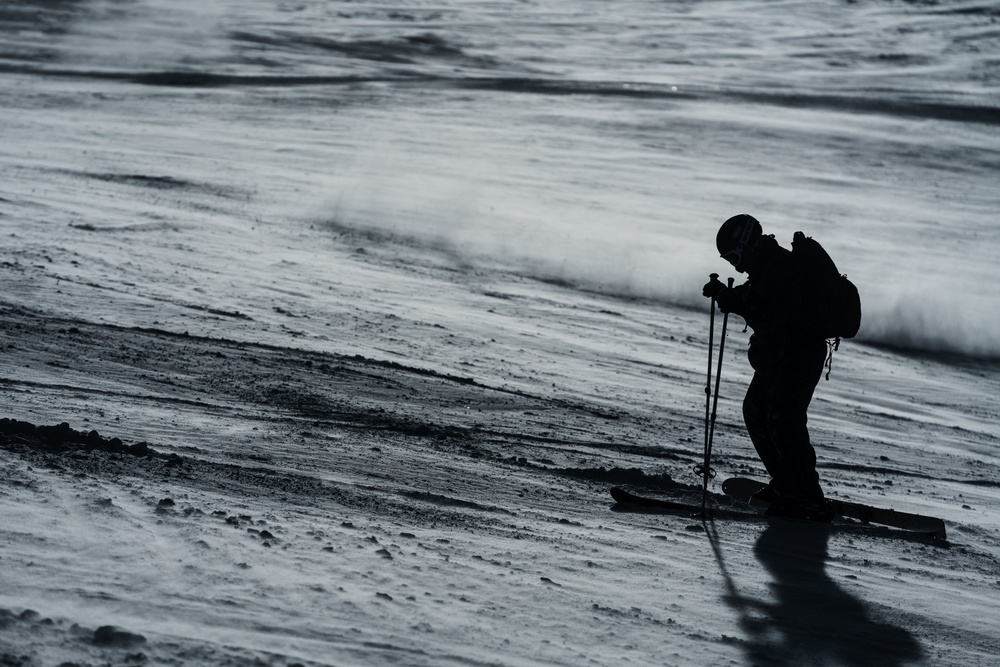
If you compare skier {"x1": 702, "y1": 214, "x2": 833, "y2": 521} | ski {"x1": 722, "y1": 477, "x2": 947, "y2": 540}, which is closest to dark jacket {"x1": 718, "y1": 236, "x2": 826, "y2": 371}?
skier {"x1": 702, "y1": 214, "x2": 833, "y2": 521}

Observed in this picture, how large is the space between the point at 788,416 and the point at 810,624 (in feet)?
4.34

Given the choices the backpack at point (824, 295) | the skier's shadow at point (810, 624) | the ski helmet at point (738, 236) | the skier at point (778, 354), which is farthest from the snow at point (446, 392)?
the ski helmet at point (738, 236)

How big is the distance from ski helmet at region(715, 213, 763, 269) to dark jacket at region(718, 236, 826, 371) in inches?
3.1

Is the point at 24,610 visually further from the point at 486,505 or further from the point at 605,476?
the point at 605,476

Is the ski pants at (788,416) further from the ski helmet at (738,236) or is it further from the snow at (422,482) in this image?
the ski helmet at (738,236)

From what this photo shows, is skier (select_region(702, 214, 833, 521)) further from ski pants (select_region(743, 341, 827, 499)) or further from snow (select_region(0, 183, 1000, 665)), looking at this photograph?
snow (select_region(0, 183, 1000, 665))

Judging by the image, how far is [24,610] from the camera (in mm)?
3602

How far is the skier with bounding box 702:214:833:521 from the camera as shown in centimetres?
532

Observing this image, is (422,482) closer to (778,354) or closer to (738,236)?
(778,354)

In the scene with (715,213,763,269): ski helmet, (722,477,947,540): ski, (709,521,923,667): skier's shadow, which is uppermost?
(715,213,763,269): ski helmet

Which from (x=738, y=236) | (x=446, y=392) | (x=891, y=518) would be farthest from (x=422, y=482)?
(x=891, y=518)

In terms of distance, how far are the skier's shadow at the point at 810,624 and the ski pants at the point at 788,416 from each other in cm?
51

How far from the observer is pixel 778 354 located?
543cm

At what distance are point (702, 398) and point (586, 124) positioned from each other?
1504 cm
